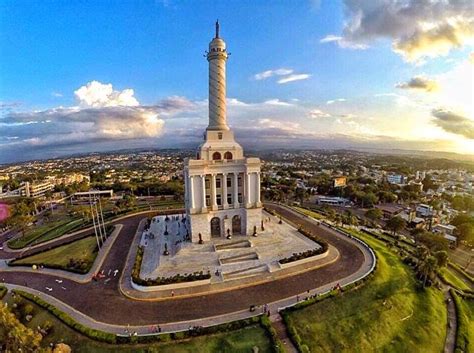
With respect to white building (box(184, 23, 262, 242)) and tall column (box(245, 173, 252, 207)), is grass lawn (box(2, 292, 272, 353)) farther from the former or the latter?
tall column (box(245, 173, 252, 207))

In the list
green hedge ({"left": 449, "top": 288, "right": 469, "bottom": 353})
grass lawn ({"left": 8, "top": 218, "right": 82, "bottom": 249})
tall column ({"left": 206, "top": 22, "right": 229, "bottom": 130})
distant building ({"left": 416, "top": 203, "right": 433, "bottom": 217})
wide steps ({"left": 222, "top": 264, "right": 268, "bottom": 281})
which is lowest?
distant building ({"left": 416, "top": 203, "right": 433, "bottom": 217})

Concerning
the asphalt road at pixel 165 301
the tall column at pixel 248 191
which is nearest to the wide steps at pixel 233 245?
the tall column at pixel 248 191

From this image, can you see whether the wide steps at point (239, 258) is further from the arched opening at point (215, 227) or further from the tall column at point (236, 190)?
the tall column at point (236, 190)

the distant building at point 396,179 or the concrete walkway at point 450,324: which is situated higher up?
the concrete walkway at point 450,324

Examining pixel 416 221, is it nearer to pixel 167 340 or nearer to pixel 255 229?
pixel 255 229

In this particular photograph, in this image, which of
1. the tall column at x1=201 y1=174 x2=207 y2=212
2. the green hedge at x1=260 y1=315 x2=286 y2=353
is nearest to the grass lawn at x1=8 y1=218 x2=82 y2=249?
the tall column at x1=201 y1=174 x2=207 y2=212

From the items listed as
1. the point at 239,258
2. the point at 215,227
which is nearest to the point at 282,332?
the point at 239,258
